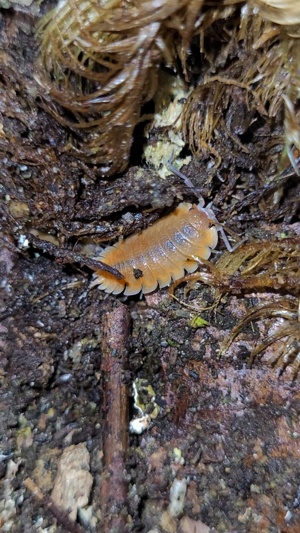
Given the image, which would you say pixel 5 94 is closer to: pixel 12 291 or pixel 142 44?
pixel 142 44

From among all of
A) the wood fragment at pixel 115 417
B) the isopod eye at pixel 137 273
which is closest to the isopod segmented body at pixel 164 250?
the isopod eye at pixel 137 273

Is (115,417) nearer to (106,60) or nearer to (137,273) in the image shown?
(137,273)

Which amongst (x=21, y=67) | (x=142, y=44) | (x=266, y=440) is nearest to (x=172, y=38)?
(x=142, y=44)

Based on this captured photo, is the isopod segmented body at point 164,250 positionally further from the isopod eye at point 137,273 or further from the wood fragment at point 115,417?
the wood fragment at point 115,417

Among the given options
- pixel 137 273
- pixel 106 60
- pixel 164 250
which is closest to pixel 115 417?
pixel 137 273

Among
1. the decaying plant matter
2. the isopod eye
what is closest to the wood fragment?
the isopod eye

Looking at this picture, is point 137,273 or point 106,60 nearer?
point 106,60

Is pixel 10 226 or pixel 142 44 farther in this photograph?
pixel 10 226
